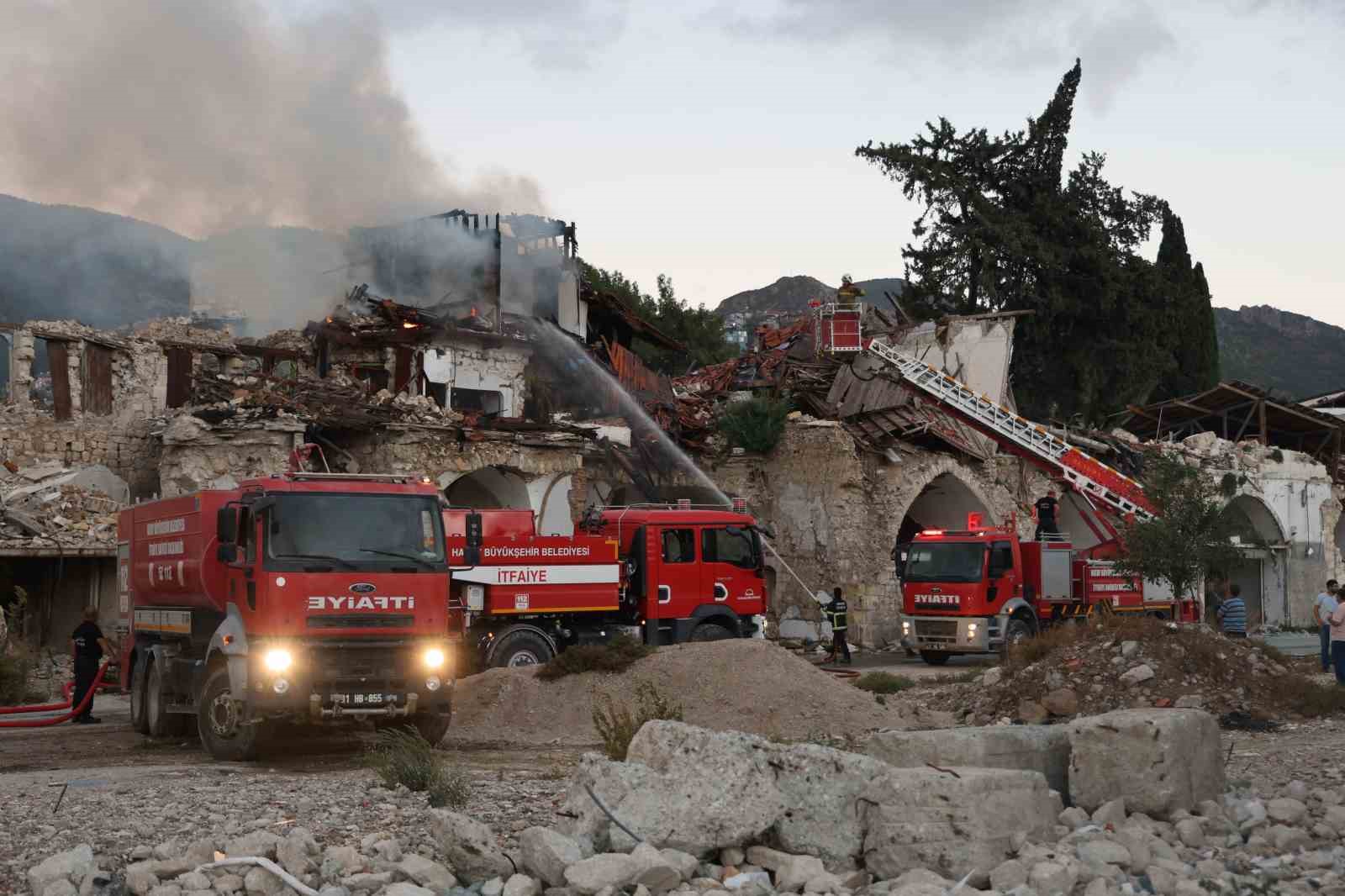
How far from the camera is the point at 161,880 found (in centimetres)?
719

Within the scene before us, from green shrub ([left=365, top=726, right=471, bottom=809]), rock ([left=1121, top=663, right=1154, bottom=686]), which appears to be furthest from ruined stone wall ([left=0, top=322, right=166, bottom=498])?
rock ([left=1121, top=663, right=1154, bottom=686])

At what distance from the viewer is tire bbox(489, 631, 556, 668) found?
17250mm

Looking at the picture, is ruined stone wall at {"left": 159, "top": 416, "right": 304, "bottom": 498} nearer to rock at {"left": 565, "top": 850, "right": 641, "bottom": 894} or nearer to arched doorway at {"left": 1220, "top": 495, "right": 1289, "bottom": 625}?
rock at {"left": 565, "top": 850, "right": 641, "bottom": 894}

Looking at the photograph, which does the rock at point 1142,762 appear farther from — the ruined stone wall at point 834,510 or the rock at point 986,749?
the ruined stone wall at point 834,510

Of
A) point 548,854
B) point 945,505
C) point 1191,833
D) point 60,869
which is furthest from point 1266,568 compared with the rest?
point 60,869

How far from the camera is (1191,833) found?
811 cm

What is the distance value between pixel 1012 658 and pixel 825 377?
17.5 meters

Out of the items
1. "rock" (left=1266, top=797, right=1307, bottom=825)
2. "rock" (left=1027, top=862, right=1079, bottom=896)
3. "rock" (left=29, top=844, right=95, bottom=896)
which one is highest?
"rock" (left=29, top=844, right=95, bottom=896)

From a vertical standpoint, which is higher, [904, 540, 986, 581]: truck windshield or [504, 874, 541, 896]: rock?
[904, 540, 986, 581]: truck windshield

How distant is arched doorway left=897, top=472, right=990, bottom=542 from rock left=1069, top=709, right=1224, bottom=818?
22.5m

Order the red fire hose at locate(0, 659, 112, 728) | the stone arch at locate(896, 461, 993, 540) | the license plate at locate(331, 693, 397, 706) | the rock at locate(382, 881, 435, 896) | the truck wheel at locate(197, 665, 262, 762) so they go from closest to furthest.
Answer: the rock at locate(382, 881, 435, 896) < the license plate at locate(331, 693, 397, 706) < the truck wheel at locate(197, 665, 262, 762) < the red fire hose at locate(0, 659, 112, 728) < the stone arch at locate(896, 461, 993, 540)

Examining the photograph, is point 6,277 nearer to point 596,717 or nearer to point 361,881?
point 596,717

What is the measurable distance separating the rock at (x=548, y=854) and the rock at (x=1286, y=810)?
14.3ft

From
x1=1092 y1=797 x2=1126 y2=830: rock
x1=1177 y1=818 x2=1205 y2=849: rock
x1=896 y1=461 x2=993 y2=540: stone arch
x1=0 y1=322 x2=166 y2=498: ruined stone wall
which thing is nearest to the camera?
x1=1177 y1=818 x2=1205 y2=849: rock
